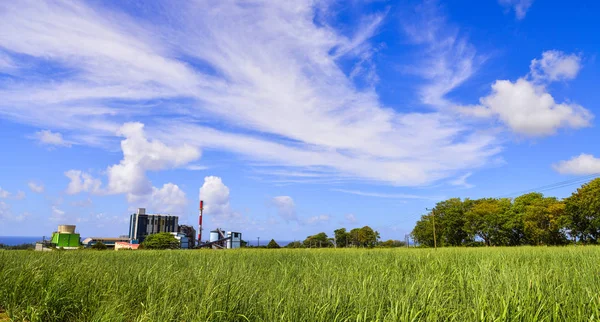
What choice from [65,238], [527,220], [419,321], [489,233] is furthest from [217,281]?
[65,238]

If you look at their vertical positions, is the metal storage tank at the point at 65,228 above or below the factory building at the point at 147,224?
below

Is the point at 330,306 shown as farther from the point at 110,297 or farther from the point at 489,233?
the point at 489,233

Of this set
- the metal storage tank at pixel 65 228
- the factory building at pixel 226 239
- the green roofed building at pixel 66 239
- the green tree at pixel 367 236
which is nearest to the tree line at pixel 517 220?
the green tree at pixel 367 236

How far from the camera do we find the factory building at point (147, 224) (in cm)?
11613

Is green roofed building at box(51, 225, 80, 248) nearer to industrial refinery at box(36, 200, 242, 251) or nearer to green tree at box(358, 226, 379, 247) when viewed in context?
industrial refinery at box(36, 200, 242, 251)

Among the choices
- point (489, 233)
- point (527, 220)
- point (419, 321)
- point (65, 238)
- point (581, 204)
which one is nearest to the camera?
point (419, 321)

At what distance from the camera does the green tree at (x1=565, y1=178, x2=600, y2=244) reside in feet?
143

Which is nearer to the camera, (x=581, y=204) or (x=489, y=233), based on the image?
(x=581, y=204)

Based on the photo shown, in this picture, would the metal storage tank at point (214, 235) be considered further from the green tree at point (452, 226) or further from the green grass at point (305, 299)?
the green grass at point (305, 299)

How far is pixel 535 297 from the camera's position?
415 centimetres

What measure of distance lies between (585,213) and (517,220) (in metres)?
11.3

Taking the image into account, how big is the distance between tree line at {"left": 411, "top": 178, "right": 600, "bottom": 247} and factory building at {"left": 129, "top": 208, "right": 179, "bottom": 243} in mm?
80327

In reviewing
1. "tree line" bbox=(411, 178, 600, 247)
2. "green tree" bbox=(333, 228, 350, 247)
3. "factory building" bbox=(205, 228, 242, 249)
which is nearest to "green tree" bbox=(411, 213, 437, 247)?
"tree line" bbox=(411, 178, 600, 247)

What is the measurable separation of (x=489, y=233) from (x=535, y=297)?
63.2 meters
